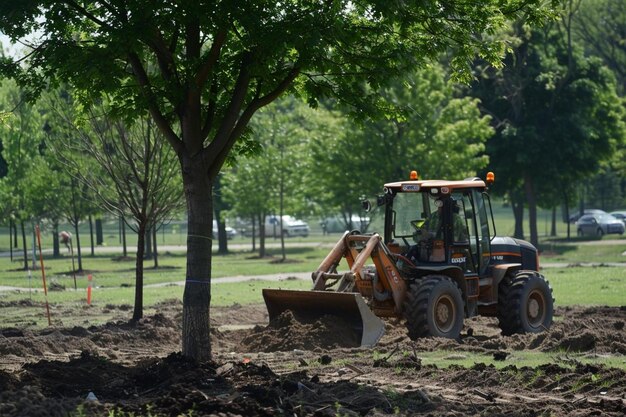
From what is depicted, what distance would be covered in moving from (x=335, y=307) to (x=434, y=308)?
1544 millimetres

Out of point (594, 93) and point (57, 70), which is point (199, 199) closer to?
point (57, 70)

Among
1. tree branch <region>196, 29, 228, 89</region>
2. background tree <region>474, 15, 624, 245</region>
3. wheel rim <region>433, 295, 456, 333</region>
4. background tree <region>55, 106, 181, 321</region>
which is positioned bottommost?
wheel rim <region>433, 295, 456, 333</region>

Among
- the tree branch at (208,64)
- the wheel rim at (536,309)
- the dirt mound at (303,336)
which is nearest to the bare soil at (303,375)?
the dirt mound at (303,336)

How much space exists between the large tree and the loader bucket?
3150mm

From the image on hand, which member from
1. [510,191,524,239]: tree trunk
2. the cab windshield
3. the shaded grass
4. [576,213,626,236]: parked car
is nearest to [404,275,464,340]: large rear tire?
the shaded grass

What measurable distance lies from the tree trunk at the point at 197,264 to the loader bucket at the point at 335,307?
120 inches

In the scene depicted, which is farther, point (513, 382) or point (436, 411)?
point (513, 382)

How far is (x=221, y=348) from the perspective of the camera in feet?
56.7

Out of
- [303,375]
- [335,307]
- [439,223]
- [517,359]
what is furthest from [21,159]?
[303,375]

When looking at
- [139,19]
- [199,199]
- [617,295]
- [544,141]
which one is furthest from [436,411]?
[544,141]

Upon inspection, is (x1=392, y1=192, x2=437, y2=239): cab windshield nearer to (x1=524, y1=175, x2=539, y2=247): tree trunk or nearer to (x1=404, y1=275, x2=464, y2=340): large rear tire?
(x1=404, y1=275, x2=464, y2=340): large rear tire

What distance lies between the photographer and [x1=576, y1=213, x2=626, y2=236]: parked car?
62094 millimetres

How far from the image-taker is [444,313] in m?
17.2

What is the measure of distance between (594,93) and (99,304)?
1150 inches
